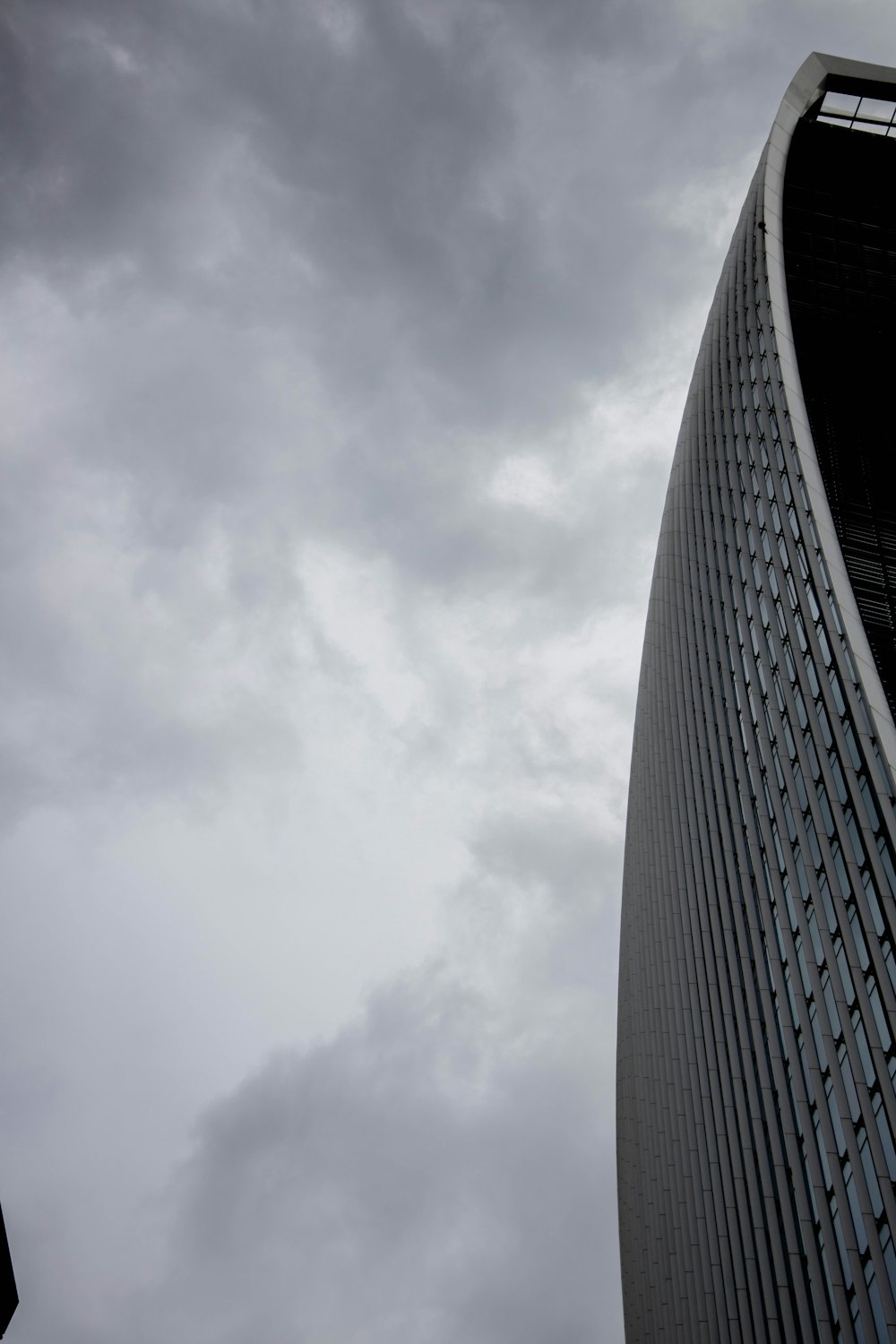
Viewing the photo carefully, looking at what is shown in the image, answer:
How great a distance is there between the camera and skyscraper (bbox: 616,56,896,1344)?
28.1 metres

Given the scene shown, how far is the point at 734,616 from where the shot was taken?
44375 millimetres

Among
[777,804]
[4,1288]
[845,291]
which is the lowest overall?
[4,1288]

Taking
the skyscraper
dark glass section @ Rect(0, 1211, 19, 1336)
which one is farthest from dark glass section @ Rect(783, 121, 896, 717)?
dark glass section @ Rect(0, 1211, 19, 1336)

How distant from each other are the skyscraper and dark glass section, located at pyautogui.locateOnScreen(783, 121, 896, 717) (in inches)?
6.2

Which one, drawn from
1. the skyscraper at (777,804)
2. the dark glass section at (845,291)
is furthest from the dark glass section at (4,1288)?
the dark glass section at (845,291)

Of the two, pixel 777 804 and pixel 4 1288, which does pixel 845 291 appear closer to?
pixel 777 804

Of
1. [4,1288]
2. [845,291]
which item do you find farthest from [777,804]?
[845,291]

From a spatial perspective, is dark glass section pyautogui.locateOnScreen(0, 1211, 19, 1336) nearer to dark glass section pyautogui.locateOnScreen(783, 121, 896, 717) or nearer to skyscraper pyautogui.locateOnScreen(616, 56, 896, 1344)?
skyscraper pyautogui.locateOnScreen(616, 56, 896, 1344)

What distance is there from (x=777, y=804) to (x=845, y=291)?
141 ft

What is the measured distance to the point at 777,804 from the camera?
116 ft

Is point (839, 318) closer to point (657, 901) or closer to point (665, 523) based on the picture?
point (665, 523)

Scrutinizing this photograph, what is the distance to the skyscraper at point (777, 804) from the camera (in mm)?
28078

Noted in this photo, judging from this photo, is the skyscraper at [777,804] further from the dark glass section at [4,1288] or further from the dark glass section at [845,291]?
the dark glass section at [4,1288]

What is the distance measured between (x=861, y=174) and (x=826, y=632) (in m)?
44.8
